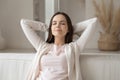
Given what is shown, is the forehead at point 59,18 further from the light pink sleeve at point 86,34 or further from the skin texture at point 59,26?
the light pink sleeve at point 86,34

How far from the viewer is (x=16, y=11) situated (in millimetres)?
2305

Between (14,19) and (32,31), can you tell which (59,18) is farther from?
(14,19)

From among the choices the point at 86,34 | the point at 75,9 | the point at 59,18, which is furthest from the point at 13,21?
the point at 86,34

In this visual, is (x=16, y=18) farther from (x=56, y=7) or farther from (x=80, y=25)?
(x=80, y=25)

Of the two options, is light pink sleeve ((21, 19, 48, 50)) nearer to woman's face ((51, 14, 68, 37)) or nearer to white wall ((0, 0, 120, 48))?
woman's face ((51, 14, 68, 37))

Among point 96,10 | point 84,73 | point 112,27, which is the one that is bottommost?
point 84,73

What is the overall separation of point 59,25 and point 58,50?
0.54 feet

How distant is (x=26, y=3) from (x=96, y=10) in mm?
645

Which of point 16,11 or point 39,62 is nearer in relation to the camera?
point 39,62

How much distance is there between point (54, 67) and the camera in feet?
5.32

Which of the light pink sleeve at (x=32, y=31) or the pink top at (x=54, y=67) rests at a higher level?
the light pink sleeve at (x=32, y=31)

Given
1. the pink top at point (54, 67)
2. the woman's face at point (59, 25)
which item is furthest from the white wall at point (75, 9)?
the pink top at point (54, 67)

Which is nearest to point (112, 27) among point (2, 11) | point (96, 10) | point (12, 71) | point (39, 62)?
point (96, 10)

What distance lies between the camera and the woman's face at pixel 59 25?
166cm
